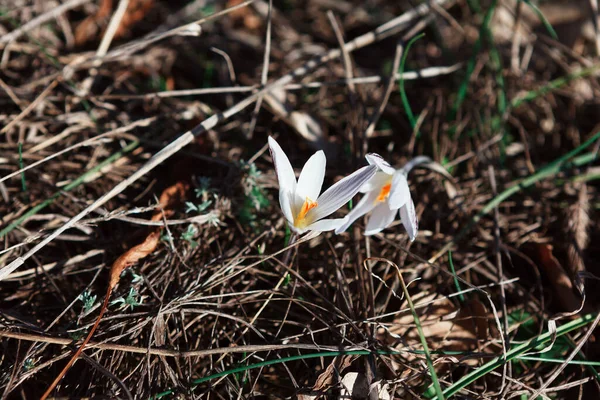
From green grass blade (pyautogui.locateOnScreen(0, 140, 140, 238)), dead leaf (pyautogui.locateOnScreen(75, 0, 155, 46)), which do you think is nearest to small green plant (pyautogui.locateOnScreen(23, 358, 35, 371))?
green grass blade (pyautogui.locateOnScreen(0, 140, 140, 238))

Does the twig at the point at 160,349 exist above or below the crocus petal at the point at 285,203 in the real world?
below

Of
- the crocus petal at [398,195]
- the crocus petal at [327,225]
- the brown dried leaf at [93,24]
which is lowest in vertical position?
the crocus petal at [327,225]

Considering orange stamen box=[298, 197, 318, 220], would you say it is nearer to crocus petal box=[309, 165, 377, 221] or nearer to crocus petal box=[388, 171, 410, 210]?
crocus petal box=[309, 165, 377, 221]

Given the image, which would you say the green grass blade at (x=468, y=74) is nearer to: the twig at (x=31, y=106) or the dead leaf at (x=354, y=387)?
the dead leaf at (x=354, y=387)

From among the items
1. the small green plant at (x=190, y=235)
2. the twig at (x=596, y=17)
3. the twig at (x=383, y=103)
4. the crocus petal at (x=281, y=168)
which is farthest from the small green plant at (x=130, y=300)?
the twig at (x=596, y=17)

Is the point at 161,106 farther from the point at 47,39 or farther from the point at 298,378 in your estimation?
the point at 298,378

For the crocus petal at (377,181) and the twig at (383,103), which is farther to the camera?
the twig at (383,103)
